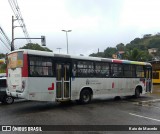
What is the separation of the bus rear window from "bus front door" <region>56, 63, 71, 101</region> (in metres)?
2.13

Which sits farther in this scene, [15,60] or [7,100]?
[7,100]

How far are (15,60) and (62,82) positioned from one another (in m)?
2.81

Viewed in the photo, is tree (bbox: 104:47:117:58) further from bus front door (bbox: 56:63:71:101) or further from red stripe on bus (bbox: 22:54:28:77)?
red stripe on bus (bbox: 22:54:28:77)

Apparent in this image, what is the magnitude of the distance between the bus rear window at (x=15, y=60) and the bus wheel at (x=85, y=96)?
437 cm

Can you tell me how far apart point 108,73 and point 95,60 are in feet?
5.17

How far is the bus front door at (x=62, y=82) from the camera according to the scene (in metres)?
14.4

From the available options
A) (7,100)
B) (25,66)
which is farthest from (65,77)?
(7,100)

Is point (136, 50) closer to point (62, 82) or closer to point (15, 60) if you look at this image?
point (62, 82)

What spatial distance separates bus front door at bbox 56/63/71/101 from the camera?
1441 centimetres

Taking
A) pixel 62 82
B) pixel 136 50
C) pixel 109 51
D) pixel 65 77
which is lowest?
pixel 62 82

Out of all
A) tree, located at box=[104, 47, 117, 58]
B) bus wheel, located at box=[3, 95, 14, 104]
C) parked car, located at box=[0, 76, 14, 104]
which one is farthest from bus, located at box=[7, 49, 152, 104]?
tree, located at box=[104, 47, 117, 58]

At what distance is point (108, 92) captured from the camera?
684 inches

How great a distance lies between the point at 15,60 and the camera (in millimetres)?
13734

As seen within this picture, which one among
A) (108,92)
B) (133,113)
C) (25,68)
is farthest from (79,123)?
(108,92)
